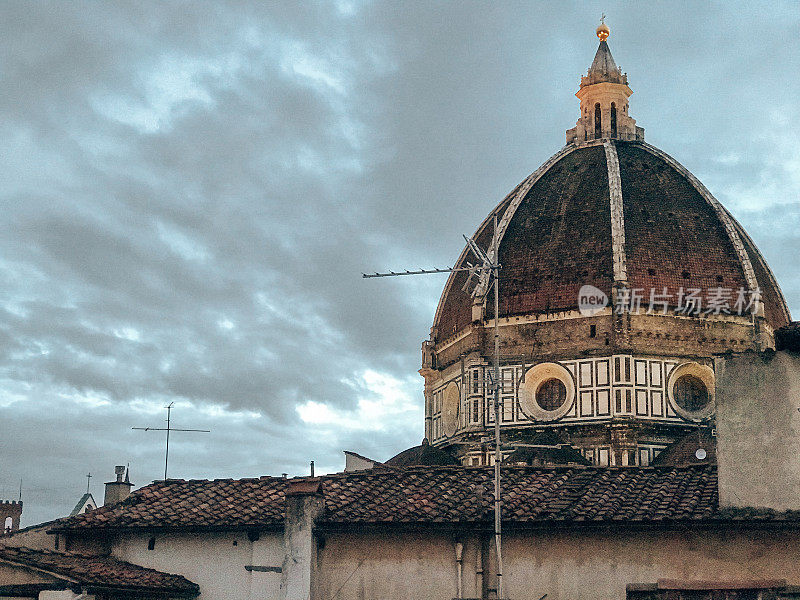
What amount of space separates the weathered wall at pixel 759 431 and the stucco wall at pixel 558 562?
65 cm

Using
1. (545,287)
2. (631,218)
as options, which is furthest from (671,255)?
(545,287)

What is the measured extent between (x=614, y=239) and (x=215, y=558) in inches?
932

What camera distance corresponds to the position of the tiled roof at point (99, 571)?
18750mm

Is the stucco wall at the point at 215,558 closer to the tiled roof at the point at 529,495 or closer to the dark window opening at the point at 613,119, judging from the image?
the tiled roof at the point at 529,495

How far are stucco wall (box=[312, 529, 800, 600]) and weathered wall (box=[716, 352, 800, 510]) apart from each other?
65 cm

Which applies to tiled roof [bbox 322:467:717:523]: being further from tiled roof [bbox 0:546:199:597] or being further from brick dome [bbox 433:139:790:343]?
brick dome [bbox 433:139:790:343]

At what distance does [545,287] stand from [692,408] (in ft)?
20.4

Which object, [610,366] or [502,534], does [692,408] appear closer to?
[610,366]

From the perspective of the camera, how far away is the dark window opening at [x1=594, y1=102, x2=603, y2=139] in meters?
46.8

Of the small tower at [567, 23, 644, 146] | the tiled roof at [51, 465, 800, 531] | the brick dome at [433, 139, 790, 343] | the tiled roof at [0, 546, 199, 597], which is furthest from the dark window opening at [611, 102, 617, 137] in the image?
the tiled roof at [0, 546, 199, 597]

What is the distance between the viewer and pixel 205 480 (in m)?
22.9

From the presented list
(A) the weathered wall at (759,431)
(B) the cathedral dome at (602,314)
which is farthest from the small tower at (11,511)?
(A) the weathered wall at (759,431)

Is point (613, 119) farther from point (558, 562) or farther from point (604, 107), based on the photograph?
point (558, 562)

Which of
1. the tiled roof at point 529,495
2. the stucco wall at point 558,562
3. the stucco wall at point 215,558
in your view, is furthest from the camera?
the stucco wall at point 215,558
